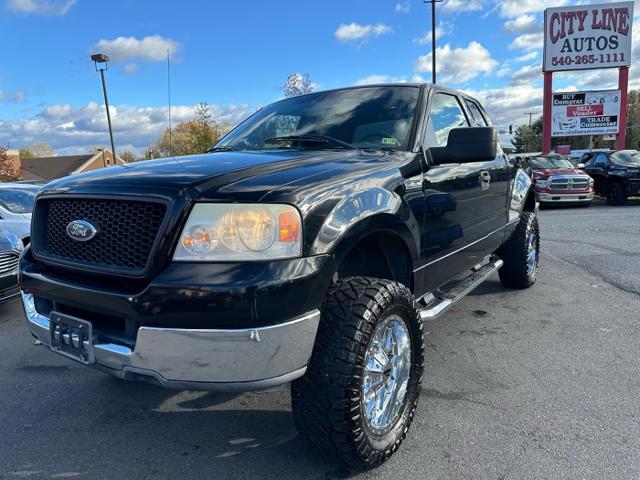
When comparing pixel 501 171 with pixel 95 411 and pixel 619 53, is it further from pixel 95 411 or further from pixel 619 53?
pixel 619 53

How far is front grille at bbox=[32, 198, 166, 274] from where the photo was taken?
6.59ft

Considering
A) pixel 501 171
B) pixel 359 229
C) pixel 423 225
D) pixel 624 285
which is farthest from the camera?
pixel 624 285

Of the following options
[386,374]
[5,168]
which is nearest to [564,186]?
[386,374]

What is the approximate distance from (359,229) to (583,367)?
7.25 feet

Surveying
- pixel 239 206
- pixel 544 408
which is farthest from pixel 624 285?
pixel 239 206

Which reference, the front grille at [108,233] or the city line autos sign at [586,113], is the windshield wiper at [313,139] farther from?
the city line autos sign at [586,113]

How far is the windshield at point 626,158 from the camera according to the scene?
14734 mm

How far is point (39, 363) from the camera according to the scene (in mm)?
3775

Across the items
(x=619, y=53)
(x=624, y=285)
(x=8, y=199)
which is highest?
(x=619, y=53)

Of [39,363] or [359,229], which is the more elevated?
[359,229]

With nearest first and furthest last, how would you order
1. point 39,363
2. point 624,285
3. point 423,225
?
point 423,225, point 39,363, point 624,285

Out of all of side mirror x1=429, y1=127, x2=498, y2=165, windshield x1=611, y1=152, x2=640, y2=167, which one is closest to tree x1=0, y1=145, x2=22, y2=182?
windshield x1=611, y1=152, x2=640, y2=167

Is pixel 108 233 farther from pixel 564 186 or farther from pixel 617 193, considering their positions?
pixel 617 193

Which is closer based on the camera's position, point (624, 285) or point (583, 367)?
point (583, 367)
